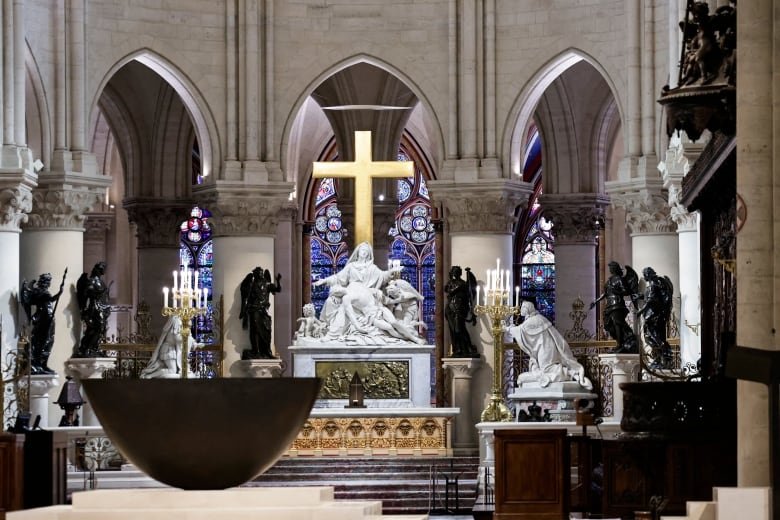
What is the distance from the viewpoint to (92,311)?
94.8 feet

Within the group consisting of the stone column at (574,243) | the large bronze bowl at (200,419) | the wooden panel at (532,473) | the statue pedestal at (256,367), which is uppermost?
the stone column at (574,243)

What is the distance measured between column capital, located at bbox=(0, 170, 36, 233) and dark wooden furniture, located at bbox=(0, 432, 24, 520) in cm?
1142

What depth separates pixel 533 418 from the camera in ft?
83.1

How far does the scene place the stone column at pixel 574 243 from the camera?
116 ft

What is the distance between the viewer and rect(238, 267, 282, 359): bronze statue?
29.9 metres

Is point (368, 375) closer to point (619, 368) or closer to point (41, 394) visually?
point (619, 368)

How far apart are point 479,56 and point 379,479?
8890mm

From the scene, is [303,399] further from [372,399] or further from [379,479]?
[372,399]

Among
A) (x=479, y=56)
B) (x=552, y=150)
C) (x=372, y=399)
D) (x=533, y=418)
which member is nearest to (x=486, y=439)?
(x=533, y=418)

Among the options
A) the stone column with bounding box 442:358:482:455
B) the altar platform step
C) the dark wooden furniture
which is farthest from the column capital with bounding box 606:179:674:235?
the dark wooden furniture

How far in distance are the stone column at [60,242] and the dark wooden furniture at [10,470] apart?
13437 millimetres

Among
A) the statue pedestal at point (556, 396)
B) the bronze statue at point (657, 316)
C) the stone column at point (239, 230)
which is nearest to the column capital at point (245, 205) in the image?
the stone column at point (239, 230)

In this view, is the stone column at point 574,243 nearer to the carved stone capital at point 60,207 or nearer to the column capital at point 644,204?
the column capital at point 644,204

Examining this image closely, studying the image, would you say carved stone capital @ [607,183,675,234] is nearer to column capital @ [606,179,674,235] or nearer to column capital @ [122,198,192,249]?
column capital @ [606,179,674,235]
